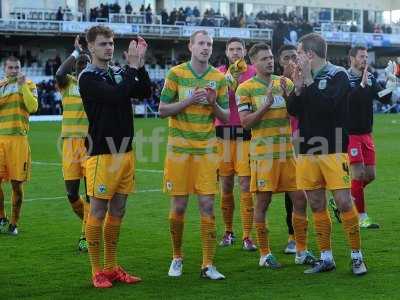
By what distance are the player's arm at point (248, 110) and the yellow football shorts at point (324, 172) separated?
1.99ft

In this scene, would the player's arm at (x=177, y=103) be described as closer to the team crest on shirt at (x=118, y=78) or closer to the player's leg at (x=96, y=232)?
the team crest on shirt at (x=118, y=78)

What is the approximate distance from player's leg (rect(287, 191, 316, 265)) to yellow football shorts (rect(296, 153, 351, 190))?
522 millimetres

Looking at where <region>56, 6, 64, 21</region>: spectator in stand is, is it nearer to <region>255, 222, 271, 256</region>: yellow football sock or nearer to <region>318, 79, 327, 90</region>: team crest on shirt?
<region>255, 222, 271, 256</region>: yellow football sock

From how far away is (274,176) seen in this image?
8.11 m

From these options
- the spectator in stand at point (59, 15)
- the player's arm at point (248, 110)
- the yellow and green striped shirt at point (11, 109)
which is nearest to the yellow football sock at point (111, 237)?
the player's arm at point (248, 110)

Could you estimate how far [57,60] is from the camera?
1932 inches

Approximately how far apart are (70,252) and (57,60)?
41.4m

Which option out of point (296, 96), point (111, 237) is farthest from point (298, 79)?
point (111, 237)

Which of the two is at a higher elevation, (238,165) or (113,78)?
(113,78)

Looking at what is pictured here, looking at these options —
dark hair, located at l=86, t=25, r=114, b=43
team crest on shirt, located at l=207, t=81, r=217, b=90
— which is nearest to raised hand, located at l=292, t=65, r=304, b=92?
team crest on shirt, located at l=207, t=81, r=217, b=90

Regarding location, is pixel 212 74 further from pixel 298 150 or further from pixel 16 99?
pixel 16 99

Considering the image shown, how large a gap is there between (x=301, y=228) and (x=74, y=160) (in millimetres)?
2978

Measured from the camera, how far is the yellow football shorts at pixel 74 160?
948 cm

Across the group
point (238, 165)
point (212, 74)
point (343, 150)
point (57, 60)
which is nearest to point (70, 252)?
point (238, 165)
